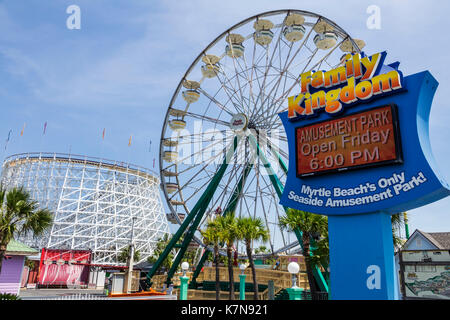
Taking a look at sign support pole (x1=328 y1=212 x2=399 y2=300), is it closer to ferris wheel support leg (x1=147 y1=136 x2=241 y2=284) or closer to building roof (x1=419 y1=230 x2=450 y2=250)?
ferris wheel support leg (x1=147 y1=136 x2=241 y2=284)

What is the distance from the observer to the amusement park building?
55.2 metres

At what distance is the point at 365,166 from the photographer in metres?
12.1

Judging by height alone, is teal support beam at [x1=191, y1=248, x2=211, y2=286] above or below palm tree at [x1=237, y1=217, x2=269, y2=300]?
below

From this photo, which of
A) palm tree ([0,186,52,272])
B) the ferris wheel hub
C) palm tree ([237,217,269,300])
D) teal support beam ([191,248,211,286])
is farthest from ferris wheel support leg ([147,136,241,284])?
palm tree ([0,186,52,272])

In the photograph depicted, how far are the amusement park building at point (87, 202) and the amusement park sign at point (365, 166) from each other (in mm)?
44502

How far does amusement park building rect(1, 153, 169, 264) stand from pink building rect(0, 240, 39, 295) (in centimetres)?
3026

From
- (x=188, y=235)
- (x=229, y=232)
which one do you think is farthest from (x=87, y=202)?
(x=229, y=232)

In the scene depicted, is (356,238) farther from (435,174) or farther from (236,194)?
(236,194)

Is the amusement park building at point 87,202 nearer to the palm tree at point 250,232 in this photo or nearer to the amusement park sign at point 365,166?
the palm tree at point 250,232

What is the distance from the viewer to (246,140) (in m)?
29.1

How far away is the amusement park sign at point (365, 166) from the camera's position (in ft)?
37.1

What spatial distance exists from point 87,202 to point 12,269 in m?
36.8

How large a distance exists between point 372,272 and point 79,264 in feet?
154
